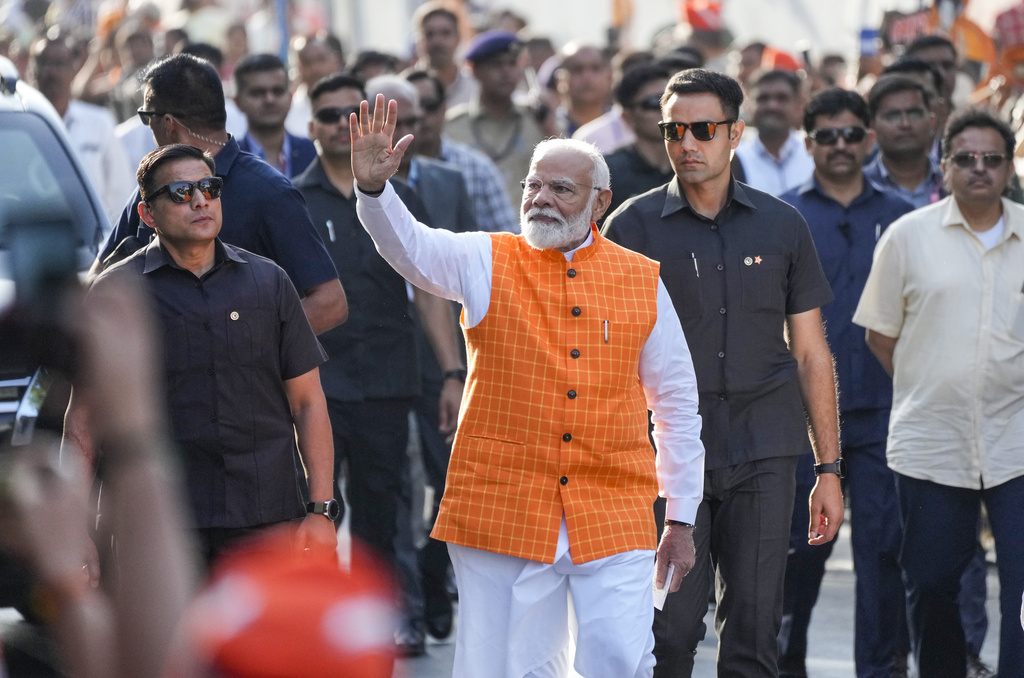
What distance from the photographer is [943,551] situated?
6.48 meters

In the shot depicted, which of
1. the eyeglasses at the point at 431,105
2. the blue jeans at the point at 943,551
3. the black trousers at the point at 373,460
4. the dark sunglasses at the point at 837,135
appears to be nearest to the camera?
the blue jeans at the point at 943,551

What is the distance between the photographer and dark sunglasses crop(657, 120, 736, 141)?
6113 millimetres

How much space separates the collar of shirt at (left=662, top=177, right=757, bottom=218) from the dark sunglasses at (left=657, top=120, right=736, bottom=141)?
0.16 metres

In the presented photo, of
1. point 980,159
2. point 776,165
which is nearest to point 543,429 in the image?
point 980,159

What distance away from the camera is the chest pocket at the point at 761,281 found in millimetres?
6059

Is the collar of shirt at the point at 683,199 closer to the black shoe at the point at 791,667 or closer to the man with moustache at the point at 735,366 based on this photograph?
the man with moustache at the point at 735,366

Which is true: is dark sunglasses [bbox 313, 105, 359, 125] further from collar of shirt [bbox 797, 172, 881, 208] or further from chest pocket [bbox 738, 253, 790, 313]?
chest pocket [bbox 738, 253, 790, 313]

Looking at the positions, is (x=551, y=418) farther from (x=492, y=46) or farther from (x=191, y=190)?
(x=492, y=46)

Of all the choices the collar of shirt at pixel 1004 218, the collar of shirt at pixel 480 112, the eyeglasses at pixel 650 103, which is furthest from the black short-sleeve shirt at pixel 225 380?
the collar of shirt at pixel 480 112

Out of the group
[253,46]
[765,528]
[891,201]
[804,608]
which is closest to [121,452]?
[765,528]

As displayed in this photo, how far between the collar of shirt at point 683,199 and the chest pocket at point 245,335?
160 cm

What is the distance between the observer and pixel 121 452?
3150 mm

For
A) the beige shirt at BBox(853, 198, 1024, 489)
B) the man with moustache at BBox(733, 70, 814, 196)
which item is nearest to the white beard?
the beige shirt at BBox(853, 198, 1024, 489)

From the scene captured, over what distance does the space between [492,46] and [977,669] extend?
527cm
